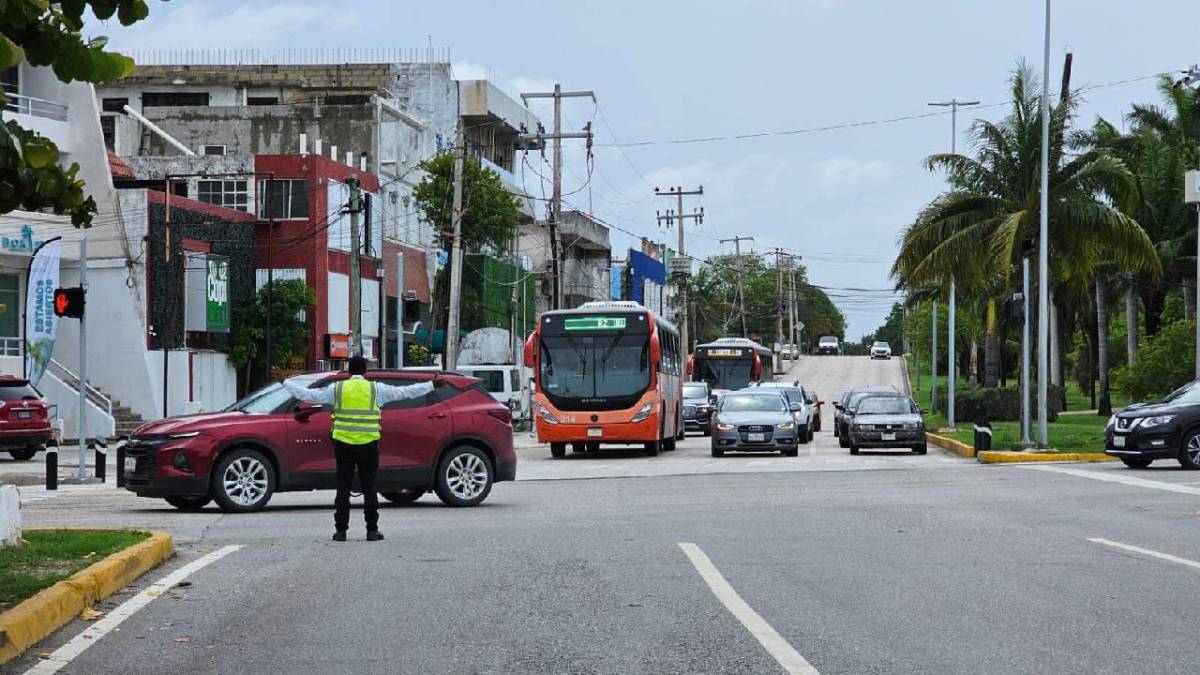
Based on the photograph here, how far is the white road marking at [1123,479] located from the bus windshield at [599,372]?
9.90 m

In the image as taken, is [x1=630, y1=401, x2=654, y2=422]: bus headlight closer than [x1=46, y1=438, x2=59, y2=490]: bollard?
No

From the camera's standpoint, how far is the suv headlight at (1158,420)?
2659cm

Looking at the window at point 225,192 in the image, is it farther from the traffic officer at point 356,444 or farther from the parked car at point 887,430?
the traffic officer at point 356,444

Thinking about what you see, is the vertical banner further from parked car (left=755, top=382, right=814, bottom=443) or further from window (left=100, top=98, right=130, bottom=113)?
window (left=100, top=98, right=130, bottom=113)

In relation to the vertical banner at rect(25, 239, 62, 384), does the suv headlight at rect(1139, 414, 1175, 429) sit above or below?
below

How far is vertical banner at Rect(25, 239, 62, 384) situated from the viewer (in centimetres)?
4228

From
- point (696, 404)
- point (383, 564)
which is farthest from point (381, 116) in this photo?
point (383, 564)

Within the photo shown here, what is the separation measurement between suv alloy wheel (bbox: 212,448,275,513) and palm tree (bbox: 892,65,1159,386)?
71.8ft

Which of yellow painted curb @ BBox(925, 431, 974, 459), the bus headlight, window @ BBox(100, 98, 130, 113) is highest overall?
window @ BBox(100, 98, 130, 113)

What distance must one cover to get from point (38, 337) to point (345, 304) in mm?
16483

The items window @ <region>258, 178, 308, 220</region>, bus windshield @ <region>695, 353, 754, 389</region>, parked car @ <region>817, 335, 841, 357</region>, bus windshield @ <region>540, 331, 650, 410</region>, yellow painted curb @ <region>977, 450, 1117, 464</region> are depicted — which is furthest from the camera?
parked car @ <region>817, 335, 841, 357</region>

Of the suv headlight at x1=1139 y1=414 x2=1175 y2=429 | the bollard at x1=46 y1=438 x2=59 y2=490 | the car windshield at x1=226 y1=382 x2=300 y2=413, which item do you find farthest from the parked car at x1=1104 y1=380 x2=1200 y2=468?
the bollard at x1=46 y1=438 x2=59 y2=490

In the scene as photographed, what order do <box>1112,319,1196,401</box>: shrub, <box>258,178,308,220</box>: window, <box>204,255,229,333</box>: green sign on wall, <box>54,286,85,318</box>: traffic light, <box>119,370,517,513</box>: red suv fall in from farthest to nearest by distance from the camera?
1. <box>258,178,308,220</box>: window
2. <box>204,255,229,333</box>: green sign on wall
3. <box>1112,319,1196,401</box>: shrub
4. <box>54,286,85,318</box>: traffic light
5. <box>119,370,517,513</box>: red suv

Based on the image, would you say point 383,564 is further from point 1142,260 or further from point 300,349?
point 300,349
